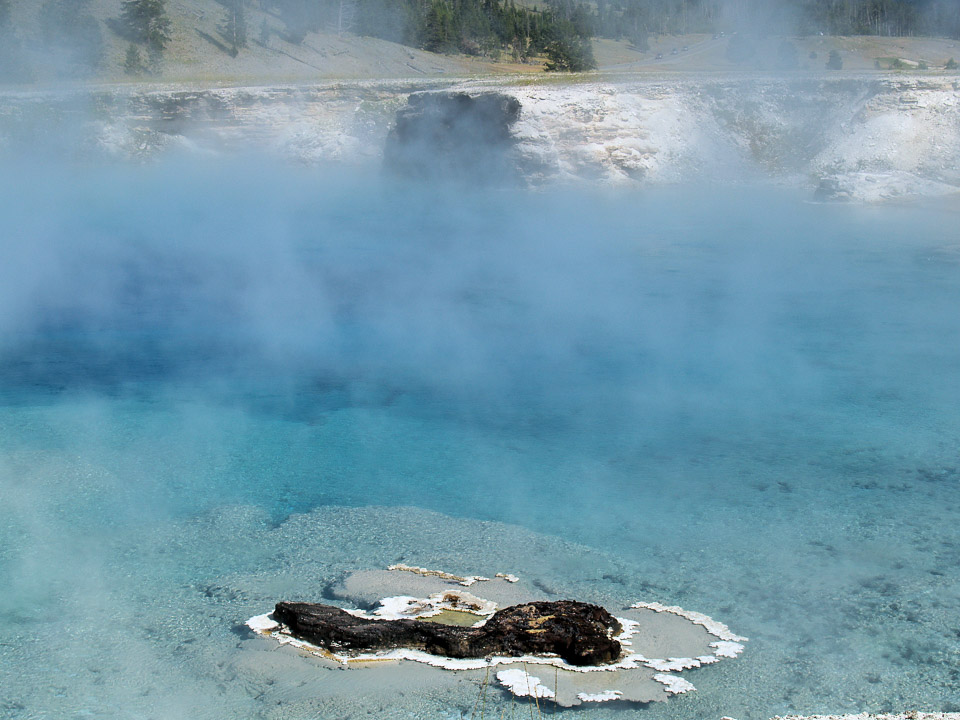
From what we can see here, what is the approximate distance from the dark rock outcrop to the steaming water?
17.4 ft

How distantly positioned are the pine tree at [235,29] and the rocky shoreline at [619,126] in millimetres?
7288

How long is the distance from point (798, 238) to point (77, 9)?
17543mm

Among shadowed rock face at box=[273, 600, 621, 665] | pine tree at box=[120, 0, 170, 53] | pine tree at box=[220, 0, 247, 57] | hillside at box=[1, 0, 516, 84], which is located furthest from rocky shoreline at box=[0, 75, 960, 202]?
shadowed rock face at box=[273, 600, 621, 665]

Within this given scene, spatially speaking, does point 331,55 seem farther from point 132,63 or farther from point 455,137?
point 455,137

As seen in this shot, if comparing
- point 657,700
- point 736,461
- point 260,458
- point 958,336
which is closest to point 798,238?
point 958,336

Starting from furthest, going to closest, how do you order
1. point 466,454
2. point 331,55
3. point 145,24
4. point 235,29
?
point 331,55
point 235,29
point 145,24
point 466,454

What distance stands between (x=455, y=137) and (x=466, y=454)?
12.0m

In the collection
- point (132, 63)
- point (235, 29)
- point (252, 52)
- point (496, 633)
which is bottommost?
point (496, 633)

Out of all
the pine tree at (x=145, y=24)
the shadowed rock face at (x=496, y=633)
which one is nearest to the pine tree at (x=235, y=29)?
the pine tree at (x=145, y=24)

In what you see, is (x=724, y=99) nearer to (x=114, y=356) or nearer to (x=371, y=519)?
(x=114, y=356)

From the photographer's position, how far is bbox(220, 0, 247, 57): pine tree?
24.6 metres

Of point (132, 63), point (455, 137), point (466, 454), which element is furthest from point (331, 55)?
point (466, 454)

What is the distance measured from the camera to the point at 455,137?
54.3 ft

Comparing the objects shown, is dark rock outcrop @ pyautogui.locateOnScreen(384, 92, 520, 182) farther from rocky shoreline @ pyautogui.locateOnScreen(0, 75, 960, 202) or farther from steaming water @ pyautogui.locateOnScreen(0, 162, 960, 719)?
steaming water @ pyautogui.locateOnScreen(0, 162, 960, 719)
